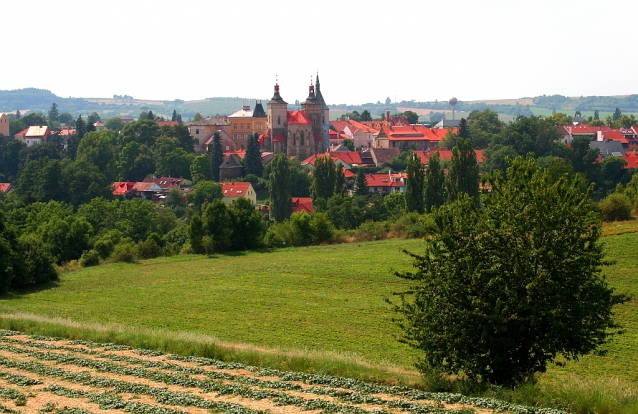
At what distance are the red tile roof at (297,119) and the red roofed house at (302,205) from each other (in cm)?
2935

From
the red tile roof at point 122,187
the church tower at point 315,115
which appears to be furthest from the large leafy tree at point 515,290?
the church tower at point 315,115

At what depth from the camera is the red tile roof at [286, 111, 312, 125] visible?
99.5m

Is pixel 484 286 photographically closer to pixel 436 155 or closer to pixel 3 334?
pixel 3 334

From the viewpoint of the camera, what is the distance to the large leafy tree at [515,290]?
650 inches

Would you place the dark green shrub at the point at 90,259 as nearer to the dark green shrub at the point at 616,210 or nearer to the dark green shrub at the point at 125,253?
the dark green shrub at the point at 125,253

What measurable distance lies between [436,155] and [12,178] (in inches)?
2341

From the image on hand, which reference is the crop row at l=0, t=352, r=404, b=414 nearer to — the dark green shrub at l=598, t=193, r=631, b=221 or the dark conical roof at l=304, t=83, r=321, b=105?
A: the dark green shrub at l=598, t=193, r=631, b=221

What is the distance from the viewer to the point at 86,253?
44.5m

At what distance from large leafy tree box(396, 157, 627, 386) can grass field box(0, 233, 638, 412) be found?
937mm

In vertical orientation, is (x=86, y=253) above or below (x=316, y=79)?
below

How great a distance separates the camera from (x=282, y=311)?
29.6 meters

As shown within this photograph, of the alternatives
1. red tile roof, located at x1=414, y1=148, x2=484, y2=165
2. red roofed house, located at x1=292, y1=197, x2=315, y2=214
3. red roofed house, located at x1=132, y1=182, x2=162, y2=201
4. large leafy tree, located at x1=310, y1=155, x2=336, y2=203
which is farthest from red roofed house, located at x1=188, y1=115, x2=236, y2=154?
large leafy tree, located at x1=310, y1=155, x2=336, y2=203

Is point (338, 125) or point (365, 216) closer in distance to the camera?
point (365, 216)

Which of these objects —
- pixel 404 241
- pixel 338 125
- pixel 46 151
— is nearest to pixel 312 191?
pixel 404 241
